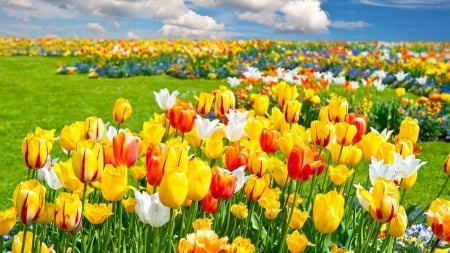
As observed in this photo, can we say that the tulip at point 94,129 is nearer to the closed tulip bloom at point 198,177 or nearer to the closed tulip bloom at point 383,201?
the closed tulip bloom at point 198,177

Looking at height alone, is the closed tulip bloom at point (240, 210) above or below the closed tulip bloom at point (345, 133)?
below

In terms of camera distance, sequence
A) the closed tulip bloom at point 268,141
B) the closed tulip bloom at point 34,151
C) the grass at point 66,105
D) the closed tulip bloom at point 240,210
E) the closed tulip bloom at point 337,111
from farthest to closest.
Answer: the grass at point 66,105
the closed tulip bloom at point 337,111
the closed tulip bloom at point 268,141
the closed tulip bloom at point 240,210
the closed tulip bloom at point 34,151

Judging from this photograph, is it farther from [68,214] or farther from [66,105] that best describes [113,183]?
[66,105]

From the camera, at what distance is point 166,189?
6.51ft

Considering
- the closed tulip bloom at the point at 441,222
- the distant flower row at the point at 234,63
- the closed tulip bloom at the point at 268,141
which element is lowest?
the distant flower row at the point at 234,63

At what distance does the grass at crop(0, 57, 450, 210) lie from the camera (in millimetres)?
8363

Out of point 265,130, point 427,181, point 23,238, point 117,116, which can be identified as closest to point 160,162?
point 23,238

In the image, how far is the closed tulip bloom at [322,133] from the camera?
3.31 meters

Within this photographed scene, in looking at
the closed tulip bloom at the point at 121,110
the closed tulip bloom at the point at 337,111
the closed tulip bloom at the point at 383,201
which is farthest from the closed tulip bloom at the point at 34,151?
the closed tulip bloom at the point at 337,111

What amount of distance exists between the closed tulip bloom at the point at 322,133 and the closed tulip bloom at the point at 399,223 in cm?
101

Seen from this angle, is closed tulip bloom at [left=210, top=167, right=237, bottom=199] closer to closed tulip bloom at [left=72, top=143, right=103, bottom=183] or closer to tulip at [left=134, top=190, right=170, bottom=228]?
tulip at [left=134, top=190, right=170, bottom=228]

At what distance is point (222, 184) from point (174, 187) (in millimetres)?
419

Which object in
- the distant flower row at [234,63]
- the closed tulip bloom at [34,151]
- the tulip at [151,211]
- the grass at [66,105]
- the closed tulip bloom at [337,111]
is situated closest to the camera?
the tulip at [151,211]

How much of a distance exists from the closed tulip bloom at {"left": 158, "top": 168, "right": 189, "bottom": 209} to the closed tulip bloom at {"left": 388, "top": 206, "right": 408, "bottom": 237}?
930mm
